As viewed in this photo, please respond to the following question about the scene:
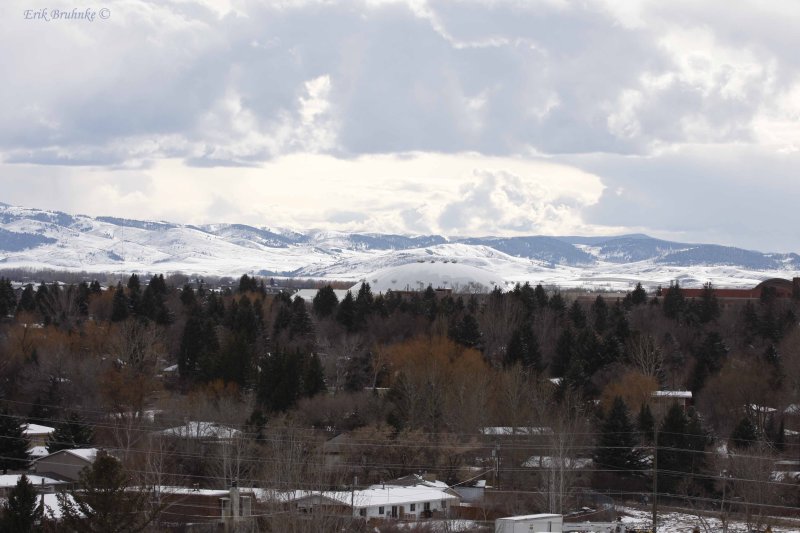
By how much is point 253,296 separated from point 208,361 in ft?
117

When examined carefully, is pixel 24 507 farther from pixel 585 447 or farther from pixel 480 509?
pixel 585 447

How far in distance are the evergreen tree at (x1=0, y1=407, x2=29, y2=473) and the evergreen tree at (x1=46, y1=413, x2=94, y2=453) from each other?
1.90 meters

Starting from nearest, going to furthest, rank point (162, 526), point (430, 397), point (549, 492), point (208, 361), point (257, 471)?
point (162, 526), point (549, 492), point (257, 471), point (430, 397), point (208, 361)

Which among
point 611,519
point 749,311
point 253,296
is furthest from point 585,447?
point 253,296

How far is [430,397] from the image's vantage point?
212 feet

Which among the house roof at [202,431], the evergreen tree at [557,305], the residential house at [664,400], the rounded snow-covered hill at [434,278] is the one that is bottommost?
the house roof at [202,431]

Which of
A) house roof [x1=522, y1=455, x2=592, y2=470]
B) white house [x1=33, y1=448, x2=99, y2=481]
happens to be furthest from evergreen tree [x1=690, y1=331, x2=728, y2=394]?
white house [x1=33, y1=448, x2=99, y2=481]

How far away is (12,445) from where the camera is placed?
52062 millimetres

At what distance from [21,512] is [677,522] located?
2569cm

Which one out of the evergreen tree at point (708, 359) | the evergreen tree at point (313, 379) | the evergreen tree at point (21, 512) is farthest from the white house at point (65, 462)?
the evergreen tree at point (708, 359)

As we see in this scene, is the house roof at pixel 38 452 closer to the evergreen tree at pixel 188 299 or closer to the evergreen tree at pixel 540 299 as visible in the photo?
the evergreen tree at pixel 188 299

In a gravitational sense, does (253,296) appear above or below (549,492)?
above

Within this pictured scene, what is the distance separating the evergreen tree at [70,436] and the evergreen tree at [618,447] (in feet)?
72.7

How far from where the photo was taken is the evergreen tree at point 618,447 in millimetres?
55812
